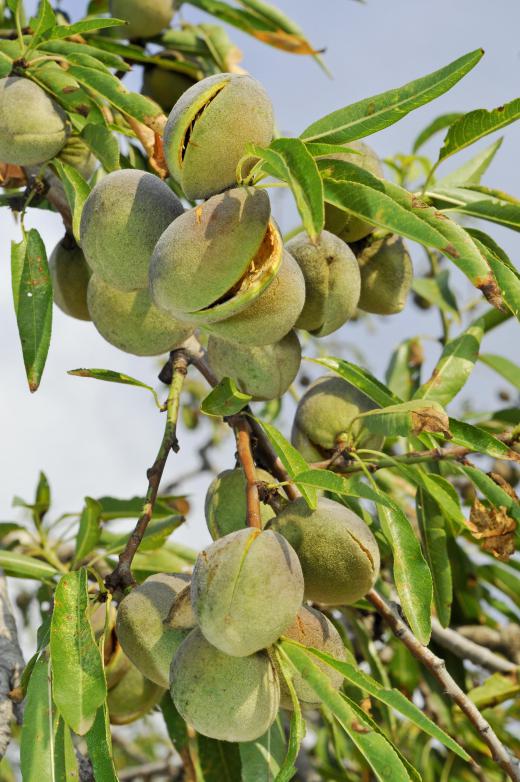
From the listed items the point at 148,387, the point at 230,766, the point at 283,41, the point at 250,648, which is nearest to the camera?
the point at 250,648

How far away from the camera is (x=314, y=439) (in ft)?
5.23

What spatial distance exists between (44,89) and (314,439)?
743 millimetres

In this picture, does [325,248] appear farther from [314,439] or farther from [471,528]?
[471,528]

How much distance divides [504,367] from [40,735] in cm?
145

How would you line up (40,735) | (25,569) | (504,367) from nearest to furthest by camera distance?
(40,735), (25,569), (504,367)

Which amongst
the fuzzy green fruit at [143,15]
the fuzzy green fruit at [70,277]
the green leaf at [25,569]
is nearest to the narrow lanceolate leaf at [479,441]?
the fuzzy green fruit at [70,277]

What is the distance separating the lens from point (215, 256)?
99cm

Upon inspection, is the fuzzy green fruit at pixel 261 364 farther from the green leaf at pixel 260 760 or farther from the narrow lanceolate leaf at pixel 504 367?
the narrow lanceolate leaf at pixel 504 367

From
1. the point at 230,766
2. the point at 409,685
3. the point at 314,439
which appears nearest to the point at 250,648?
the point at 314,439

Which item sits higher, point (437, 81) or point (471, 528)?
point (437, 81)

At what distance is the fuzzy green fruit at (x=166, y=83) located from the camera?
2246 mm

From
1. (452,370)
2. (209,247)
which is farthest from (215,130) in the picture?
(452,370)

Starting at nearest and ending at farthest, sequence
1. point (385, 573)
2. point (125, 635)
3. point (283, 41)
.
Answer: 1. point (125, 635)
2. point (283, 41)
3. point (385, 573)

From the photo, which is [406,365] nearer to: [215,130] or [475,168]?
[475,168]
